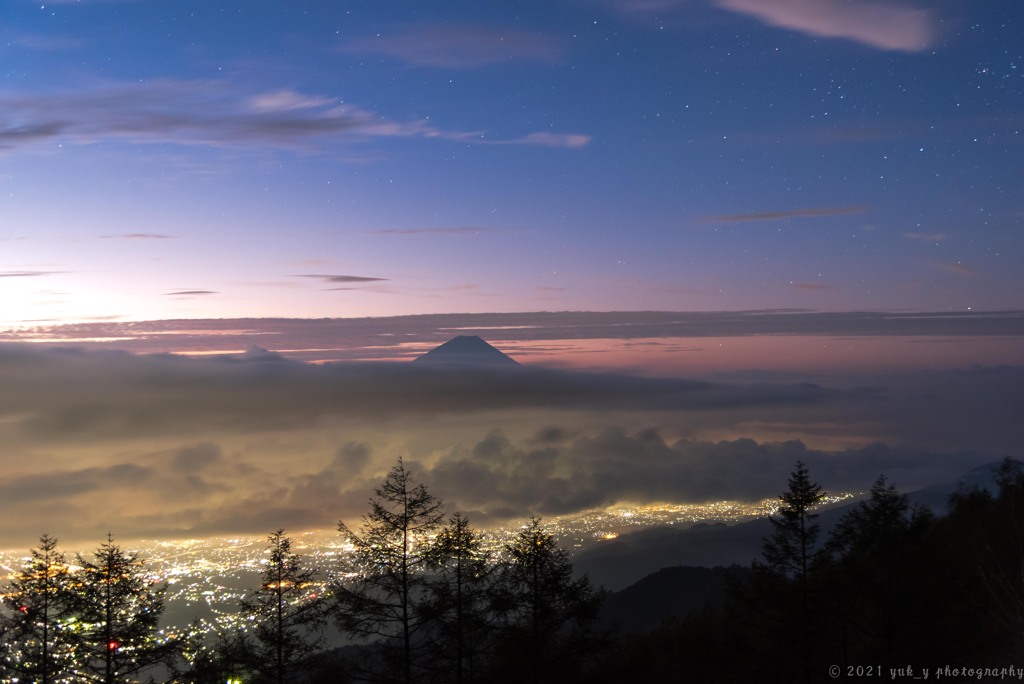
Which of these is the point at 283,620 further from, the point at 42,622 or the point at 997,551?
the point at 997,551

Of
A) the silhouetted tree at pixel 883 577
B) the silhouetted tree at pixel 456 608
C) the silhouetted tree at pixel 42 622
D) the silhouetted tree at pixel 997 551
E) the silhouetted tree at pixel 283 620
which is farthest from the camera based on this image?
the silhouetted tree at pixel 883 577

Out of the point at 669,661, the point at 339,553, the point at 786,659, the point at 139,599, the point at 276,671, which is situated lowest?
the point at 669,661

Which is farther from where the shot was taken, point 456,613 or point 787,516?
point 787,516

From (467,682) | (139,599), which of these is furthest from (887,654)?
(139,599)

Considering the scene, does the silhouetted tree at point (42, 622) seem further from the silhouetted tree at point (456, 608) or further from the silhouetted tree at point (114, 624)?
the silhouetted tree at point (456, 608)

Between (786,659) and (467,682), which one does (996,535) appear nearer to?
(786,659)

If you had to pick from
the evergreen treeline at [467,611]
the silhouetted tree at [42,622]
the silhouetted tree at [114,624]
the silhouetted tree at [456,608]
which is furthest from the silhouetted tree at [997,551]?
the silhouetted tree at [42,622]
